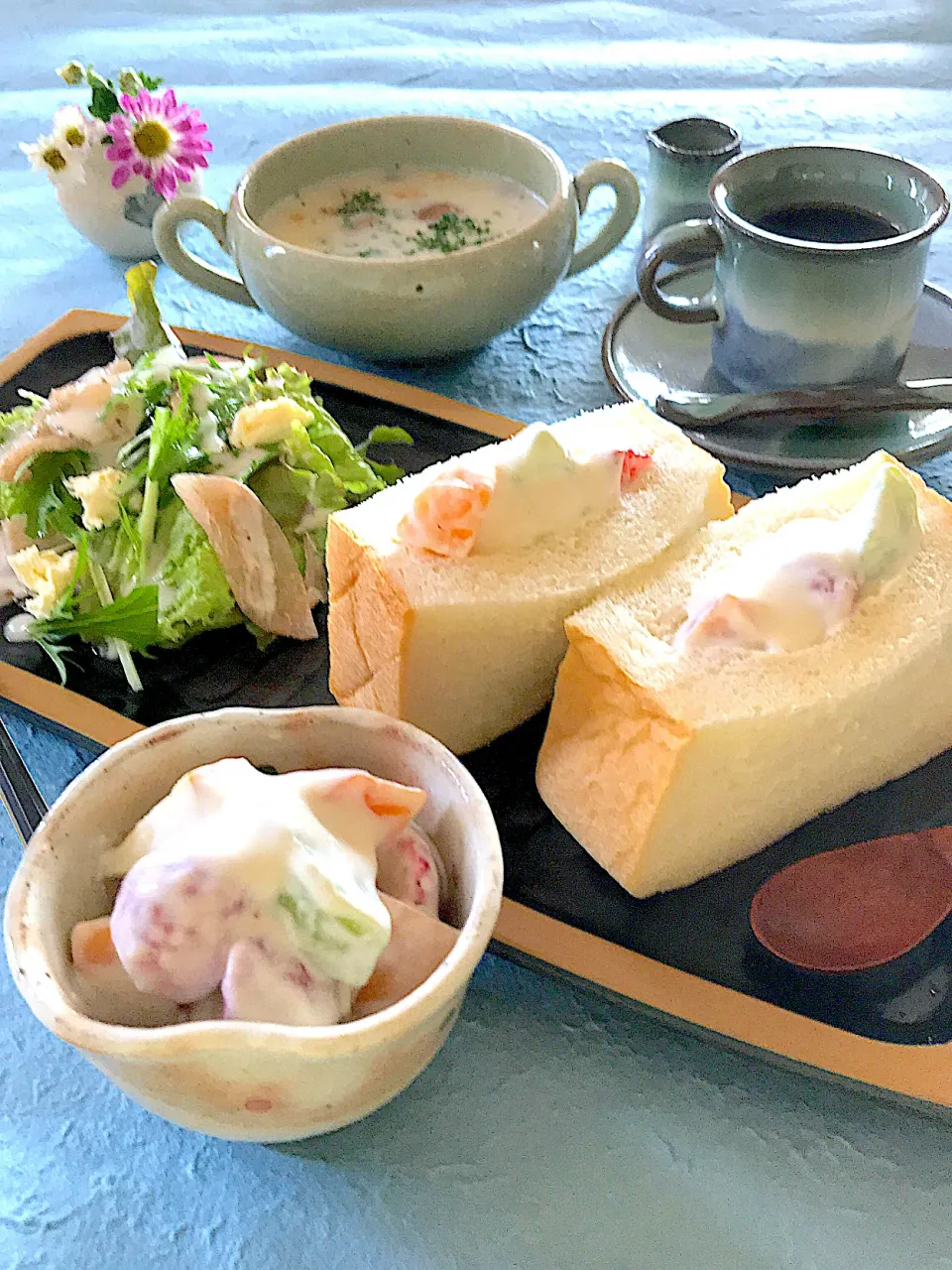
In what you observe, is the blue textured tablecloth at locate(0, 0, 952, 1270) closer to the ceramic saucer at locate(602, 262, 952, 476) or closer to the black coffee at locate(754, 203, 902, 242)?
the ceramic saucer at locate(602, 262, 952, 476)

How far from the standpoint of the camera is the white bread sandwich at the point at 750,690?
36.0 inches

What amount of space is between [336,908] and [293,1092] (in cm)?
12

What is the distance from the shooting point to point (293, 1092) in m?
0.70

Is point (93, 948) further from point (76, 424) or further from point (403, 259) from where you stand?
point (403, 259)

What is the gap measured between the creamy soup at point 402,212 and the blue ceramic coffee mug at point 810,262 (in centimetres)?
29

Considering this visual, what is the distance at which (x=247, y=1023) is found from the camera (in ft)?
2.13

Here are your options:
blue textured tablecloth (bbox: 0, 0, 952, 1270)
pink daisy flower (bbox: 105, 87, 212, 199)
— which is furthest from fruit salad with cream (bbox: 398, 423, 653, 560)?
pink daisy flower (bbox: 105, 87, 212, 199)

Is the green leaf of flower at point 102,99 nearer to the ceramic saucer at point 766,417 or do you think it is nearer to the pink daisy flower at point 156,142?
the pink daisy flower at point 156,142

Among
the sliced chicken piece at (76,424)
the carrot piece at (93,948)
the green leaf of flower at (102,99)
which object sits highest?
the green leaf of flower at (102,99)

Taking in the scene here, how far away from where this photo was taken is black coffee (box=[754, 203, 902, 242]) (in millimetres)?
1340

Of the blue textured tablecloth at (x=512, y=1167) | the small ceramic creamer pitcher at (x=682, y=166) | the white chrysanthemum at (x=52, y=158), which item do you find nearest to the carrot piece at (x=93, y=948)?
the blue textured tablecloth at (x=512, y=1167)

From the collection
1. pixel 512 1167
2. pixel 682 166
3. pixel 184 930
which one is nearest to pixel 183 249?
pixel 682 166

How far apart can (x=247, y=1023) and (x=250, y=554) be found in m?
0.63

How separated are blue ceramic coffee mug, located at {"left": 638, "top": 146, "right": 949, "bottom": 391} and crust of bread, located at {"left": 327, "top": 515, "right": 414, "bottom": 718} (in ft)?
1.93
